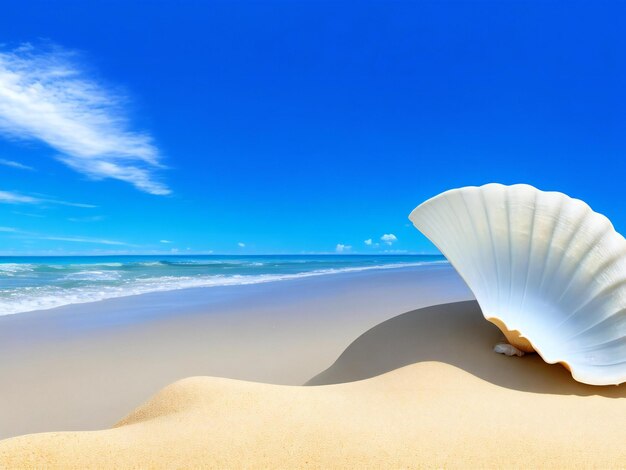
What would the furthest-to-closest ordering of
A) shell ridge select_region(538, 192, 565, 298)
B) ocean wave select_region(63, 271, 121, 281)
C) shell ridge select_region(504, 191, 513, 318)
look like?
ocean wave select_region(63, 271, 121, 281), shell ridge select_region(504, 191, 513, 318), shell ridge select_region(538, 192, 565, 298)

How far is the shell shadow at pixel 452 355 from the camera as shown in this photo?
8.89ft

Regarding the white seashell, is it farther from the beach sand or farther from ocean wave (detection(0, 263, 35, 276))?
ocean wave (detection(0, 263, 35, 276))

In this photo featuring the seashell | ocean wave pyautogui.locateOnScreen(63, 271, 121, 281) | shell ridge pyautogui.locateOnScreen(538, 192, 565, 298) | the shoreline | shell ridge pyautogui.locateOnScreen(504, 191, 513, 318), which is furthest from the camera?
ocean wave pyautogui.locateOnScreen(63, 271, 121, 281)

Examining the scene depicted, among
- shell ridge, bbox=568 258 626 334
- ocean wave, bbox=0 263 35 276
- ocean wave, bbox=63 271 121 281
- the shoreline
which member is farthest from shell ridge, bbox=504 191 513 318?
ocean wave, bbox=0 263 35 276

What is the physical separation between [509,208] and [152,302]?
27.3ft

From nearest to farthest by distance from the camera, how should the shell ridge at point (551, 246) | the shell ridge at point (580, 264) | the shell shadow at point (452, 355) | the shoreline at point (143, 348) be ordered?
the shell shadow at point (452, 355), the shell ridge at point (580, 264), the shell ridge at point (551, 246), the shoreline at point (143, 348)

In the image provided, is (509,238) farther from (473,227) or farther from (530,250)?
(473,227)

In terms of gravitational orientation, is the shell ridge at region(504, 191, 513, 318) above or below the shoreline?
above

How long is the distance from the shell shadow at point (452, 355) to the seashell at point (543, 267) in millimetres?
109

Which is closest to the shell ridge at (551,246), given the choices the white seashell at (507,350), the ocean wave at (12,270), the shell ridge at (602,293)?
the shell ridge at (602,293)

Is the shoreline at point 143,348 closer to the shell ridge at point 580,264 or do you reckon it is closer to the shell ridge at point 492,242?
the shell ridge at point 492,242

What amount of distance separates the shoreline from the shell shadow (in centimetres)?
75

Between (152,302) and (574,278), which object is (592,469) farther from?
(152,302)

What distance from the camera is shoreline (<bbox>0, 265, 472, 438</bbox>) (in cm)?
358
